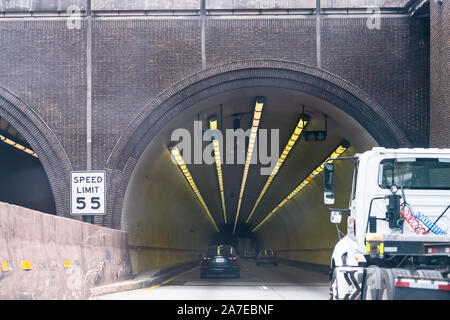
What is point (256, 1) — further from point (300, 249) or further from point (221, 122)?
point (300, 249)

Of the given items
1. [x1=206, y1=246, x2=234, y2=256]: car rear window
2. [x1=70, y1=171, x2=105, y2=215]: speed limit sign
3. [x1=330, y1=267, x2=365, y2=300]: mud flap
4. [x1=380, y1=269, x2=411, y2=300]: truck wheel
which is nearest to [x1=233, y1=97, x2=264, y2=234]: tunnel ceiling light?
[x1=206, y1=246, x2=234, y2=256]: car rear window

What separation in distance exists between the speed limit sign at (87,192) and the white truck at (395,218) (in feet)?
33.6

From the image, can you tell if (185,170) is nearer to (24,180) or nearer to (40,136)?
(24,180)

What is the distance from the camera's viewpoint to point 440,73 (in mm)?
23453

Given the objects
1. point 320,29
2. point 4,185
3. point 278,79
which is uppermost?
point 320,29

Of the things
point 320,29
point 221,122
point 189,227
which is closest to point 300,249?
point 189,227

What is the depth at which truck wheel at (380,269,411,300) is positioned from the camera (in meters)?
10.8

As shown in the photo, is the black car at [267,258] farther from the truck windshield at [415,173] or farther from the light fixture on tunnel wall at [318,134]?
the truck windshield at [415,173]

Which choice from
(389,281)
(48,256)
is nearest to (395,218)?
(389,281)

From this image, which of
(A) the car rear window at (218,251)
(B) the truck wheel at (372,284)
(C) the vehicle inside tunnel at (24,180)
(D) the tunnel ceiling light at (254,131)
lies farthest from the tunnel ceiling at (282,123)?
(B) the truck wheel at (372,284)

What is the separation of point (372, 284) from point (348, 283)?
3.43 feet

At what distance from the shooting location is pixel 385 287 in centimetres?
1111

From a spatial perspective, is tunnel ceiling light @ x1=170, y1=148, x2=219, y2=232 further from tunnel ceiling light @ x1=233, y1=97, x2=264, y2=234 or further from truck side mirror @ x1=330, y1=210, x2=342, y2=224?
truck side mirror @ x1=330, y1=210, x2=342, y2=224
